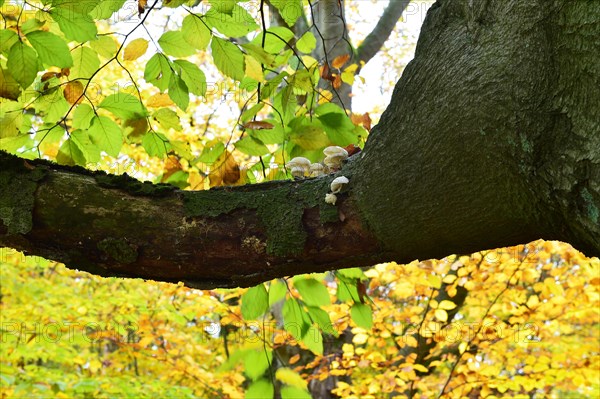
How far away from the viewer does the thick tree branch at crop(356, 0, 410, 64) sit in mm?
5551

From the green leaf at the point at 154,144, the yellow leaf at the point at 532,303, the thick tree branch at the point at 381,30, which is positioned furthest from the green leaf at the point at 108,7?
the thick tree branch at the point at 381,30

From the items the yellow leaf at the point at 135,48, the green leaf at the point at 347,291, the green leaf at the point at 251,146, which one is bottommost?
the green leaf at the point at 347,291

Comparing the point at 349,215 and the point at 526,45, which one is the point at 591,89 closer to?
the point at 526,45

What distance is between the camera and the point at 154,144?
1985mm

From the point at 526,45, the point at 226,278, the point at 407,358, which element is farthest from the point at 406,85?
the point at 407,358

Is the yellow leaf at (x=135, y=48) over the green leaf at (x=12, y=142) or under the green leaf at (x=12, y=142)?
over

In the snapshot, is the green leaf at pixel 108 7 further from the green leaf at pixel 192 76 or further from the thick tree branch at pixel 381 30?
the thick tree branch at pixel 381 30

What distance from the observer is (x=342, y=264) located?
3.64 feet

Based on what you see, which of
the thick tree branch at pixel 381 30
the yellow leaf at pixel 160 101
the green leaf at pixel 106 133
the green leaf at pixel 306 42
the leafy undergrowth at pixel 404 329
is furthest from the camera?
the thick tree branch at pixel 381 30

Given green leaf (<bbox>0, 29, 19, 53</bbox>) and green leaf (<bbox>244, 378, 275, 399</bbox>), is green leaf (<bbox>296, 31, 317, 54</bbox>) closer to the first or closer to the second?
green leaf (<bbox>0, 29, 19, 53</bbox>)

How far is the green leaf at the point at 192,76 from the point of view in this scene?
5.57 feet

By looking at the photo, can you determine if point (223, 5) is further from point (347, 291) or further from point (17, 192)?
point (347, 291)

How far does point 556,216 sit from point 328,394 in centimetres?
450

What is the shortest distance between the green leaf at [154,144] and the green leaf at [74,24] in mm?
523
